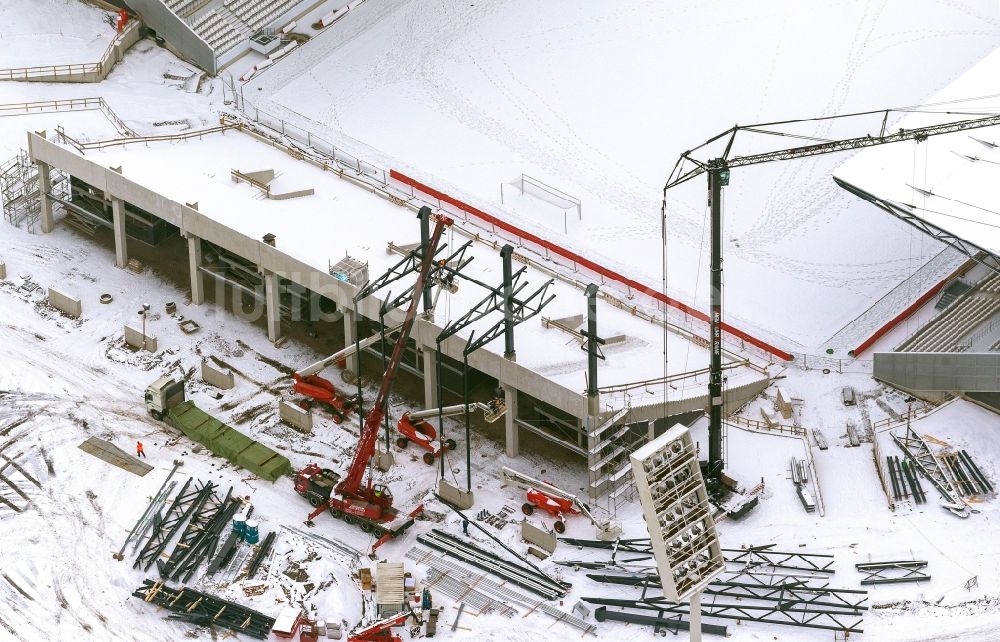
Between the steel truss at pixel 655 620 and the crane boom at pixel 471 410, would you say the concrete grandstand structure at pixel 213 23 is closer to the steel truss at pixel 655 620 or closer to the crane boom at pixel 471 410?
the crane boom at pixel 471 410

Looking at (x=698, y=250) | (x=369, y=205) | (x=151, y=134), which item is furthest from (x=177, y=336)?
(x=698, y=250)

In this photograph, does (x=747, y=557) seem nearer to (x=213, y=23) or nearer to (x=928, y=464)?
(x=928, y=464)

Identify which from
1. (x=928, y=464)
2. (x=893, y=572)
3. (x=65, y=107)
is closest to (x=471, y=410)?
(x=928, y=464)

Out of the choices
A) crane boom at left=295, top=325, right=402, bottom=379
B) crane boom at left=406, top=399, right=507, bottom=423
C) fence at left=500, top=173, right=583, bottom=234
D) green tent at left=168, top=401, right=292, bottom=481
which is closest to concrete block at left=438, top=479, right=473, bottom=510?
crane boom at left=406, top=399, right=507, bottom=423

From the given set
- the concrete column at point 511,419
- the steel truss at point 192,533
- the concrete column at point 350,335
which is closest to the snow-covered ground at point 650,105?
the concrete column at point 350,335

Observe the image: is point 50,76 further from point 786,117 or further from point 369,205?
point 786,117

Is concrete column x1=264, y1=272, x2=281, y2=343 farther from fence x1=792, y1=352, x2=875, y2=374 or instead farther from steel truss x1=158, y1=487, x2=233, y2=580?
fence x1=792, y1=352, x2=875, y2=374
